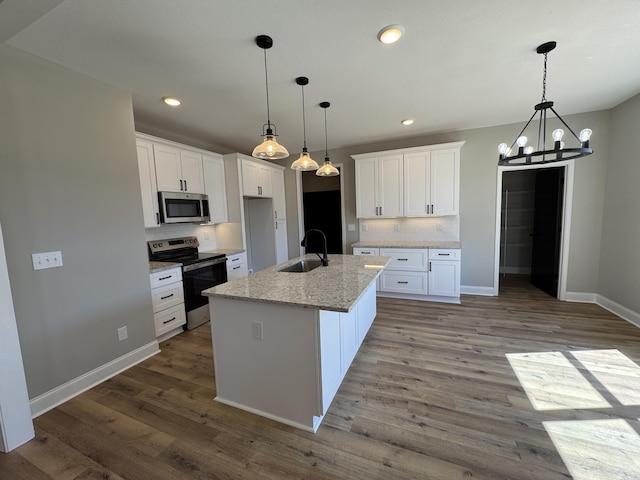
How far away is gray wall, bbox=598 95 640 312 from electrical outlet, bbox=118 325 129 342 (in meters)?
5.58

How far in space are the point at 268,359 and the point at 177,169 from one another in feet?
8.99

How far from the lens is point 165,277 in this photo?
291 cm

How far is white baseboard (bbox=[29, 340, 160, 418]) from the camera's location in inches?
75.4

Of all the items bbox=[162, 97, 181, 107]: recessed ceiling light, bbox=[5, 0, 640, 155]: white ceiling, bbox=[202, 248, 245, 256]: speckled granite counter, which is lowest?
Result: bbox=[202, 248, 245, 256]: speckled granite counter

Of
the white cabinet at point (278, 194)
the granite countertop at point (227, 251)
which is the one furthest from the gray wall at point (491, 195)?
the granite countertop at point (227, 251)

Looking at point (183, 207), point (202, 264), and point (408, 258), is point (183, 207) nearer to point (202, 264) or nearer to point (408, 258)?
point (202, 264)

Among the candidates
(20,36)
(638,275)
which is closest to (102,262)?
(20,36)

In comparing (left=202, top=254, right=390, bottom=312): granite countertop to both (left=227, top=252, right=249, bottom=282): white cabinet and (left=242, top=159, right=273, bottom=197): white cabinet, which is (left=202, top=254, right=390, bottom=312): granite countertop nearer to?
(left=227, top=252, right=249, bottom=282): white cabinet

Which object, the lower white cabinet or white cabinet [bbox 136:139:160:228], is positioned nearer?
white cabinet [bbox 136:139:160:228]

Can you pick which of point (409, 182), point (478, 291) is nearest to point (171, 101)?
point (409, 182)

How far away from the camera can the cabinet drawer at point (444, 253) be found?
3771mm

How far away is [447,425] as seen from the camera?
1.69 m

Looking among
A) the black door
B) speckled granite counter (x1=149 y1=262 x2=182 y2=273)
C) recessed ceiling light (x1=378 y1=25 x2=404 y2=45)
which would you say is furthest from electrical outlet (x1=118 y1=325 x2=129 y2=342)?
the black door

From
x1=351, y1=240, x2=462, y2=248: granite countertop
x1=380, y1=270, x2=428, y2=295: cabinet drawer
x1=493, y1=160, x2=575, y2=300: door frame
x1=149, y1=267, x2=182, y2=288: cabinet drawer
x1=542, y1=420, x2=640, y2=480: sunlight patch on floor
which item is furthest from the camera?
x1=380, y1=270, x2=428, y2=295: cabinet drawer
